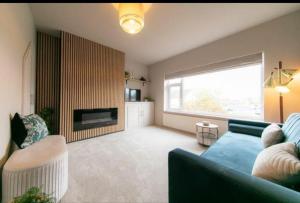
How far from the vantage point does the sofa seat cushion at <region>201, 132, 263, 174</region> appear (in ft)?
Result: 4.35

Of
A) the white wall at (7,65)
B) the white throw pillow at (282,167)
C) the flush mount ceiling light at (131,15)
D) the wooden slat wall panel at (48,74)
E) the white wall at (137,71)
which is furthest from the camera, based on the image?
the white wall at (137,71)

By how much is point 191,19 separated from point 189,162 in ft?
8.66

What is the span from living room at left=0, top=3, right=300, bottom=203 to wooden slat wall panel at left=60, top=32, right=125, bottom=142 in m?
0.03

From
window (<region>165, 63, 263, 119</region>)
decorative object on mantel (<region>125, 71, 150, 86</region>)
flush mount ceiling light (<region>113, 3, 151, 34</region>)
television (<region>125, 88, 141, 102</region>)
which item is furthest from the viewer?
television (<region>125, 88, 141, 102</region>)

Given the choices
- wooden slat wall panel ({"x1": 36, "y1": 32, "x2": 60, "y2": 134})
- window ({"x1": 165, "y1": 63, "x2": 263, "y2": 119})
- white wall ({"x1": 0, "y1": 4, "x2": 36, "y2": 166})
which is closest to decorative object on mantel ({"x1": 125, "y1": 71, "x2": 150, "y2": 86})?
window ({"x1": 165, "y1": 63, "x2": 263, "y2": 119})

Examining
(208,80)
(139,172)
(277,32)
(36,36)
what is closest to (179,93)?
(208,80)

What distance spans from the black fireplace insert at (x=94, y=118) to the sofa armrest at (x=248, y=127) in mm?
3193

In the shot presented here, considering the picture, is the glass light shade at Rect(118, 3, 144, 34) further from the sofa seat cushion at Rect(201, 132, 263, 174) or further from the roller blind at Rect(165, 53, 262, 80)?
the roller blind at Rect(165, 53, 262, 80)

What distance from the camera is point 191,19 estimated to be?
99.3 inches

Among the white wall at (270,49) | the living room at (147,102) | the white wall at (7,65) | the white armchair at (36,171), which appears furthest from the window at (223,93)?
the white wall at (7,65)

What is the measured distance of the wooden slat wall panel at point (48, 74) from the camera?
3.18 m

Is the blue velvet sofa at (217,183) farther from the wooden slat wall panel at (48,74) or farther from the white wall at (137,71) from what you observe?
the white wall at (137,71)

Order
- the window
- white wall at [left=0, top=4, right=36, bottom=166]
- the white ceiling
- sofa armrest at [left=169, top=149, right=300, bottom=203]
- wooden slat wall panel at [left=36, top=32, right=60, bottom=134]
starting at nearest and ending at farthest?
sofa armrest at [left=169, top=149, right=300, bottom=203] < white wall at [left=0, top=4, right=36, bottom=166] < the white ceiling < the window < wooden slat wall panel at [left=36, top=32, right=60, bottom=134]

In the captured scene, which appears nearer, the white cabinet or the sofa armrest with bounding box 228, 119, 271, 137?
the sofa armrest with bounding box 228, 119, 271, 137
